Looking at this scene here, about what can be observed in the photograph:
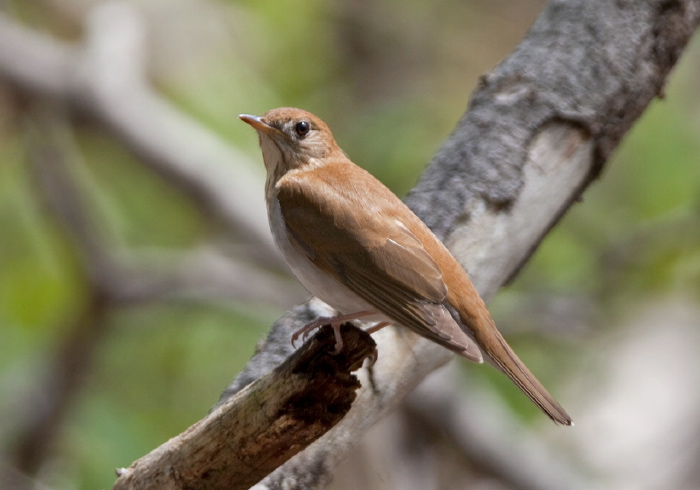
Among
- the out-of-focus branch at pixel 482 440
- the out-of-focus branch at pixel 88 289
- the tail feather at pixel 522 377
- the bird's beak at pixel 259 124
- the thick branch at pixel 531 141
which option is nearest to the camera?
the tail feather at pixel 522 377

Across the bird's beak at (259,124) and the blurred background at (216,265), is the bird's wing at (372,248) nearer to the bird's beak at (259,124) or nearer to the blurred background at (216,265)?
the bird's beak at (259,124)

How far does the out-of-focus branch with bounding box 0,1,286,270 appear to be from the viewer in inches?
229

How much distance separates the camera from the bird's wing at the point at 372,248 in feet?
9.14

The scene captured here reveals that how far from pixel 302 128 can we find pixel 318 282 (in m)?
0.89

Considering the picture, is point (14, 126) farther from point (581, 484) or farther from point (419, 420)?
point (581, 484)

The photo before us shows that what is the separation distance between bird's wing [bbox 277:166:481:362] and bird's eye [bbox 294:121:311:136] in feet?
1.32

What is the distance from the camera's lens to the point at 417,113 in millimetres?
6586

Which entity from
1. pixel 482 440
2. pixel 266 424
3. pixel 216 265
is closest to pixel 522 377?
pixel 266 424

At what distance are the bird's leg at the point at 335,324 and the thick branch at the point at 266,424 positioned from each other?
0.02 meters

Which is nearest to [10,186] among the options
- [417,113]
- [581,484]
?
[417,113]

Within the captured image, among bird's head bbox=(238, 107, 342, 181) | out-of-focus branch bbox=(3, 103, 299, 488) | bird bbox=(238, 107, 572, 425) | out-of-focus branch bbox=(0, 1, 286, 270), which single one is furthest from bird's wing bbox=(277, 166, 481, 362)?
out-of-focus branch bbox=(0, 1, 286, 270)

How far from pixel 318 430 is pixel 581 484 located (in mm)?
3039

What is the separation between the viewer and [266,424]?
2354 mm

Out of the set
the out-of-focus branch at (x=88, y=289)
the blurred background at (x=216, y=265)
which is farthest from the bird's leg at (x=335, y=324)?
the out-of-focus branch at (x=88, y=289)
